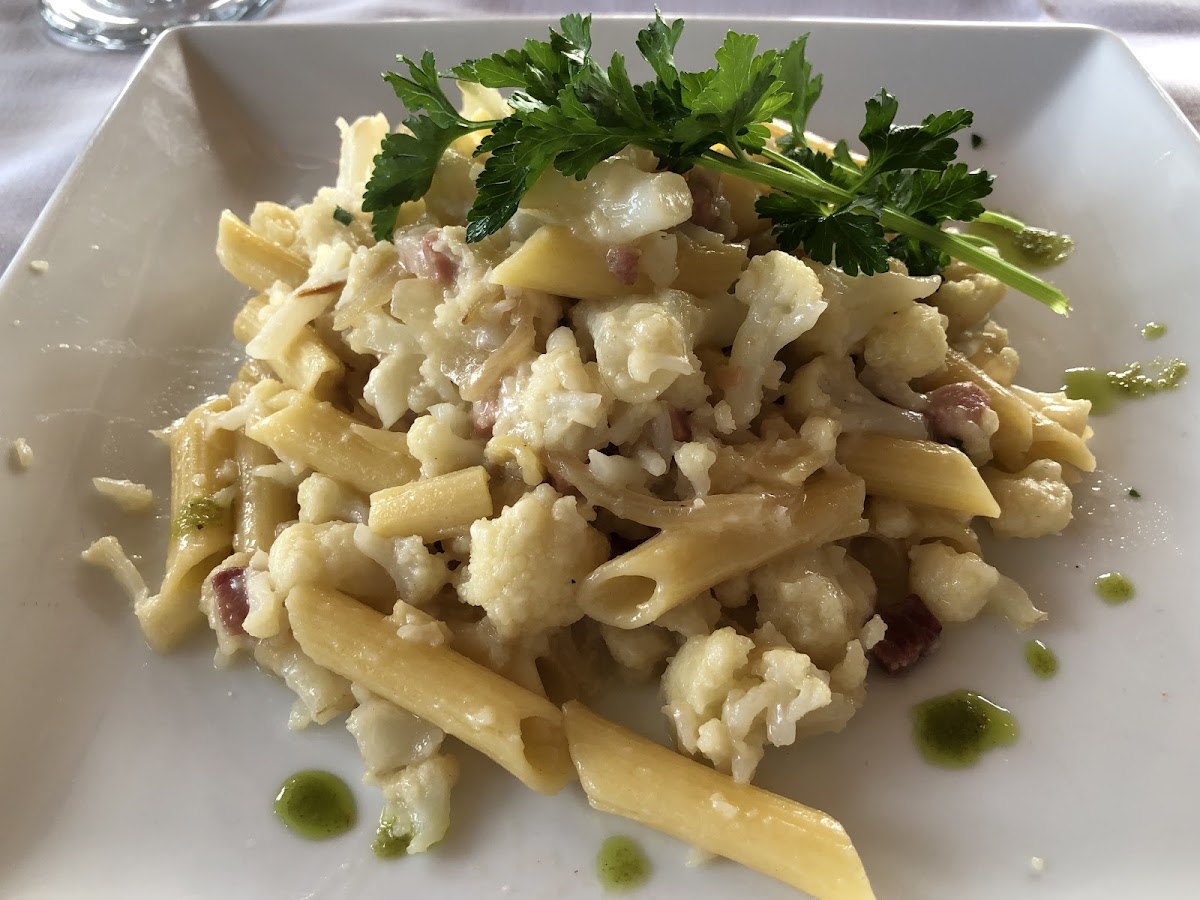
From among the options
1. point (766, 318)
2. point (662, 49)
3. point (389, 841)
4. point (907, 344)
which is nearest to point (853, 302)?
point (907, 344)

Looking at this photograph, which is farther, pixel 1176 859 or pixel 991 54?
pixel 991 54

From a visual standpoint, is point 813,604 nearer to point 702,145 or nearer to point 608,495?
point 608,495

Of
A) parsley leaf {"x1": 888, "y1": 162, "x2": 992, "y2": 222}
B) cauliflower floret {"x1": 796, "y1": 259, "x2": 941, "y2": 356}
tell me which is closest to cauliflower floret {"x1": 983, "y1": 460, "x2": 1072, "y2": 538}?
cauliflower floret {"x1": 796, "y1": 259, "x2": 941, "y2": 356}

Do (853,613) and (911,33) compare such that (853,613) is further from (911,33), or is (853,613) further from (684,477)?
(911,33)

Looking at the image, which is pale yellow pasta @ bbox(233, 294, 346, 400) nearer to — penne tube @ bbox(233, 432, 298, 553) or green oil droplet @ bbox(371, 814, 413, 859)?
penne tube @ bbox(233, 432, 298, 553)

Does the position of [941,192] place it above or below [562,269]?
above

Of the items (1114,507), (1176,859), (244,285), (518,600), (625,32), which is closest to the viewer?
(1176,859)

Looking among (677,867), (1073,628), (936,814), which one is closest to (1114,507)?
(1073,628)
